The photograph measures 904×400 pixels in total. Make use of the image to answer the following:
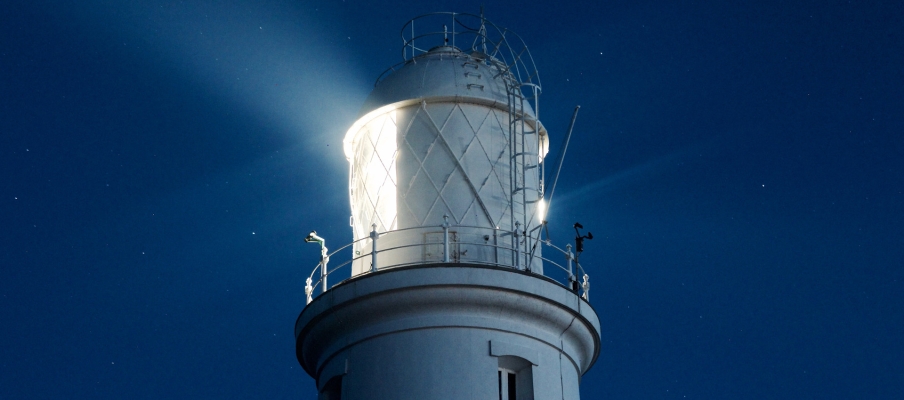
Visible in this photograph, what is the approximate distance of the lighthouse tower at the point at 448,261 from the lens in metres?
18.9

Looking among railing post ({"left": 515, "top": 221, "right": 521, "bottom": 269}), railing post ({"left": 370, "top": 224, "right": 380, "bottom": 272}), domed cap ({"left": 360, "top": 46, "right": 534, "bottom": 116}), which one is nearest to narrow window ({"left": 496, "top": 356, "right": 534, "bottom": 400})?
railing post ({"left": 515, "top": 221, "right": 521, "bottom": 269})

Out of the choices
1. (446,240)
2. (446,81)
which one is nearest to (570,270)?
(446,240)

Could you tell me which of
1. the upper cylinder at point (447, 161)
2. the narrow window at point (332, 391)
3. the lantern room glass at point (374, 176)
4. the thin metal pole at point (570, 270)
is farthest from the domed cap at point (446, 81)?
the narrow window at point (332, 391)

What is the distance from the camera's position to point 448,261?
19125 millimetres

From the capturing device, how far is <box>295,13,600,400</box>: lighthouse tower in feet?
62.0

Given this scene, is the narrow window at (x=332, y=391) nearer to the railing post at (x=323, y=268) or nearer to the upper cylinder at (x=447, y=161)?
the railing post at (x=323, y=268)

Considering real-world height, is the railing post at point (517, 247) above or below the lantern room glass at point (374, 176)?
below

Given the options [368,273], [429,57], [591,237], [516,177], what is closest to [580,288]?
A: [591,237]

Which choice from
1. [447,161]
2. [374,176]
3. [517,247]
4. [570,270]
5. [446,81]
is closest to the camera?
[517,247]

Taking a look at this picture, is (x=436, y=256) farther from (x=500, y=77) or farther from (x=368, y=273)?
(x=500, y=77)

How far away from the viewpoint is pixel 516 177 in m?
21.0

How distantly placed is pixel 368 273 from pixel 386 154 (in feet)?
8.70

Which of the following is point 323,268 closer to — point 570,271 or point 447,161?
point 447,161

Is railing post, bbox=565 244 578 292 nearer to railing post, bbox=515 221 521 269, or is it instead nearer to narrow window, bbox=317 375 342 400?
railing post, bbox=515 221 521 269
